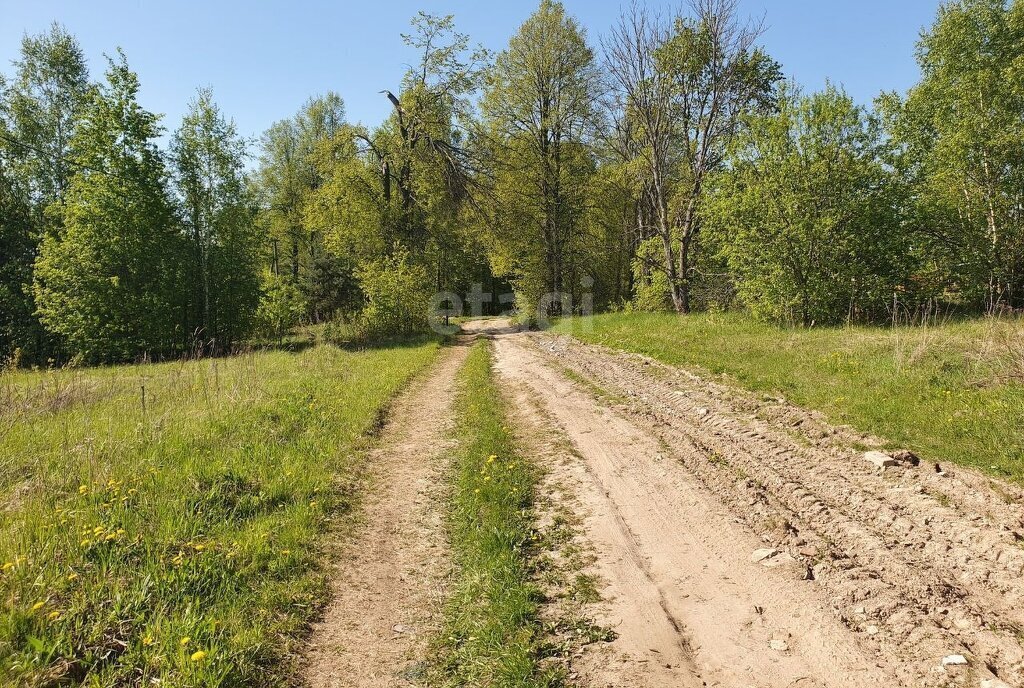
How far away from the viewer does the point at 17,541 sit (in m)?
4.35

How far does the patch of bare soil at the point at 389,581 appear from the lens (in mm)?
3535

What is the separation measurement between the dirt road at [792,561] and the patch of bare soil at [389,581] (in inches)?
53.0

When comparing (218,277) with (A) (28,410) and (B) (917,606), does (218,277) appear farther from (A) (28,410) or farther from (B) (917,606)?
(B) (917,606)

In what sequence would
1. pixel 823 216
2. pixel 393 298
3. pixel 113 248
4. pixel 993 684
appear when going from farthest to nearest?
pixel 393 298 < pixel 113 248 < pixel 823 216 < pixel 993 684

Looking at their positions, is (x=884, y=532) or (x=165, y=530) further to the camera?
(x=165, y=530)

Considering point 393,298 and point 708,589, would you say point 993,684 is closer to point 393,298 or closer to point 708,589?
point 708,589

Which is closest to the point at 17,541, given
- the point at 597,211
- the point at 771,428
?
the point at 771,428

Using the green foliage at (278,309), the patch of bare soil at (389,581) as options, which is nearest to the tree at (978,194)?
the patch of bare soil at (389,581)

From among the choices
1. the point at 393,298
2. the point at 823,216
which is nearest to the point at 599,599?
the point at 823,216

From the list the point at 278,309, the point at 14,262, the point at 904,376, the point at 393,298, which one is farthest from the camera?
the point at 278,309

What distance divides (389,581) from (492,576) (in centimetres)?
93

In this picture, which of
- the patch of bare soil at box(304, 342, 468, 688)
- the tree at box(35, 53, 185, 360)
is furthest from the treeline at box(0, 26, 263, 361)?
the patch of bare soil at box(304, 342, 468, 688)

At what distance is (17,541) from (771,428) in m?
8.71

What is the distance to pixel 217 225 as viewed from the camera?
25859 mm
